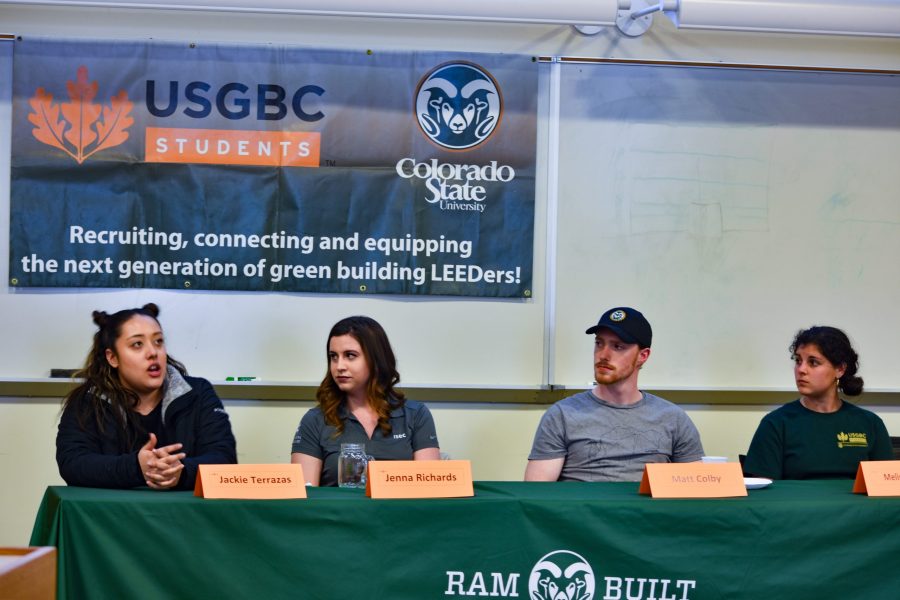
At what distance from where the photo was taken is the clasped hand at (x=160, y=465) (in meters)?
2.21

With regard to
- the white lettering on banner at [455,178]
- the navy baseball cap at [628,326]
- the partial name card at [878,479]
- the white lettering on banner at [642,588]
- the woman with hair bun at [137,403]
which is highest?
the white lettering on banner at [455,178]

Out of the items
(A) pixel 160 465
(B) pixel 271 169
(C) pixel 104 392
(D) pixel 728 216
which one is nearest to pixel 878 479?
(A) pixel 160 465

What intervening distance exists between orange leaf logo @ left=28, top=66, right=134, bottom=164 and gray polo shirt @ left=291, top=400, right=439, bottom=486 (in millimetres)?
1500

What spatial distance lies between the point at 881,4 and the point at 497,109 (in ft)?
4.57

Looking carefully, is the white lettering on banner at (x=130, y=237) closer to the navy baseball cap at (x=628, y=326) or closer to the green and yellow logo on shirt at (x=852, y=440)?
the navy baseball cap at (x=628, y=326)

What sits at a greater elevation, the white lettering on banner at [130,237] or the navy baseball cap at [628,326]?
the white lettering on banner at [130,237]

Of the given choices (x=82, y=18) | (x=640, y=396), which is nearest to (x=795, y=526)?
(x=640, y=396)

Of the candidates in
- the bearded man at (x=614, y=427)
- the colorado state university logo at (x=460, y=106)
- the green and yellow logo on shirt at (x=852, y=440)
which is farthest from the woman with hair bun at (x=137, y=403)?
the green and yellow logo on shirt at (x=852, y=440)

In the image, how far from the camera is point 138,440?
2.63 meters

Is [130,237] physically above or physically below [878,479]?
above

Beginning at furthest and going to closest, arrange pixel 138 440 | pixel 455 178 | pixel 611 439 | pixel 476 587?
pixel 455 178 < pixel 611 439 < pixel 138 440 < pixel 476 587

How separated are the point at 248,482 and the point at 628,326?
133cm

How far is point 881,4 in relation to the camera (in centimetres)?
354

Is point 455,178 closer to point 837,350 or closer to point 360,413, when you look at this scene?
point 360,413
